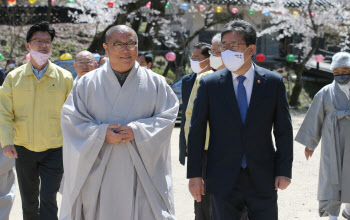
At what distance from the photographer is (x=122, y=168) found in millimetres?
3900

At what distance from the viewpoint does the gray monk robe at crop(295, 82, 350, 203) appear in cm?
607

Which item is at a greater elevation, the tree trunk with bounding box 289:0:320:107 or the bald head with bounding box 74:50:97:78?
the bald head with bounding box 74:50:97:78

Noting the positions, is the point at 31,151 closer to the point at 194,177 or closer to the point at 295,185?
the point at 194,177

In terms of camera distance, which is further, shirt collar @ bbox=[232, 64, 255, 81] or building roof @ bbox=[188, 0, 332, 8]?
building roof @ bbox=[188, 0, 332, 8]

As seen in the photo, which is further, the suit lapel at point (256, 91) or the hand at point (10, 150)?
the hand at point (10, 150)

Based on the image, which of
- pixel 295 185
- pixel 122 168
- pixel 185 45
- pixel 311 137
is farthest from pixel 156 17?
pixel 122 168

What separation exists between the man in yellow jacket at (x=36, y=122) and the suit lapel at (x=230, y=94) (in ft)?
6.72

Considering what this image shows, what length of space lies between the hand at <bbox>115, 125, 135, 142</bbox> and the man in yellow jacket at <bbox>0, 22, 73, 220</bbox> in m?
1.43

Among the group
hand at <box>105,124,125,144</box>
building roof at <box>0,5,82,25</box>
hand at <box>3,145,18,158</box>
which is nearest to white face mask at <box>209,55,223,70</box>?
hand at <box>105,124,125,144</box>

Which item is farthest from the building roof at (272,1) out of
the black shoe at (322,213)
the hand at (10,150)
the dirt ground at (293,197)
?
the hand at (10,150)

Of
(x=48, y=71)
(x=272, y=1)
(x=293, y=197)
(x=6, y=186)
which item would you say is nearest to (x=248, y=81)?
(x=48, y=71)

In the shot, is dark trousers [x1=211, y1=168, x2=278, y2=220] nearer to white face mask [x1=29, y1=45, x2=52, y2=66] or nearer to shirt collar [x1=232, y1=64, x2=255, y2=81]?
shirt collar [x1=232, y1=64, x2=255, y2=81]

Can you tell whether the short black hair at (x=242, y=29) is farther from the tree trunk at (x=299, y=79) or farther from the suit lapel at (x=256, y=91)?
the tree trunk at (x=299, y=79)

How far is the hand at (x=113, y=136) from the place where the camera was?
3.79m
